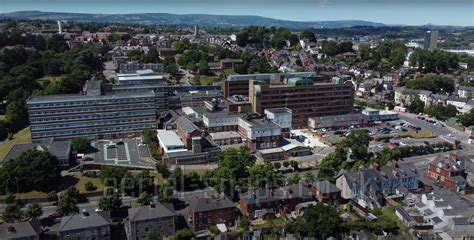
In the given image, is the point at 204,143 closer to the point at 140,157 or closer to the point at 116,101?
the point at 140,157

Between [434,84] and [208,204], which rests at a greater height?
[434,84]

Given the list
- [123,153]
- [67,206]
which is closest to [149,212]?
[67,206]

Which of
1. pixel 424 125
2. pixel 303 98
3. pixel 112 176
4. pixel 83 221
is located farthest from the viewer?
pixel 424 125

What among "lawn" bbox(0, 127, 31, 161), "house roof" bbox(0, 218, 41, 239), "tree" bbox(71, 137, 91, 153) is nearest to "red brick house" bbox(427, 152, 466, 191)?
"house roof" bbox(0, 218, 41, 239)

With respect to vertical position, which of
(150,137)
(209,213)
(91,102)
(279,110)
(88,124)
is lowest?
(209,213)

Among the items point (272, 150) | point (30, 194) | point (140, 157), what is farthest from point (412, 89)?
point (30, 194)

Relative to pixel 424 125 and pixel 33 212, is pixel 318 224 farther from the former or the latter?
pixel 424 125
